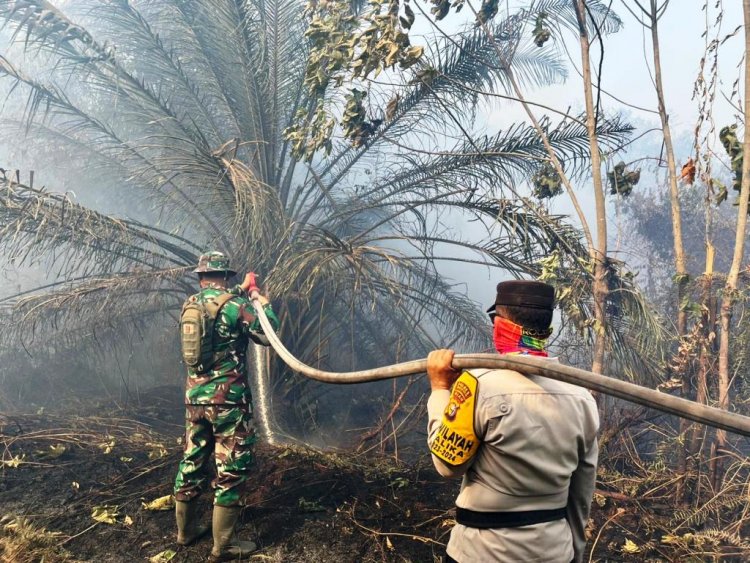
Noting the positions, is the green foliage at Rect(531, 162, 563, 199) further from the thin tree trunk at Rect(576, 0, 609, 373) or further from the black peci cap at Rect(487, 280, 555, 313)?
the black peci cap at Rect(487, 280, 555, 313)

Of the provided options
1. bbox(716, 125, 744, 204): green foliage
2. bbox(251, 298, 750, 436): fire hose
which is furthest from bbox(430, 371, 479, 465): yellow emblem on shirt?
bbox(716, 125, 744, 204): green foliage

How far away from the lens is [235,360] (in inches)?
130

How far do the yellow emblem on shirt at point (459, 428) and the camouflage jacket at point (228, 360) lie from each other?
1.88m

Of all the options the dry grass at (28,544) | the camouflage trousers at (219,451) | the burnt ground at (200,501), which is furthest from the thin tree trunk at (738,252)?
the dry grass at (28,544)

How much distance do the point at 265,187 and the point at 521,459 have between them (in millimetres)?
4385

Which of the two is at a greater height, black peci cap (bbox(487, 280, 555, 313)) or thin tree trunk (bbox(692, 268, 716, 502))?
black peci cap (bbox(487, 280, 555, 313))

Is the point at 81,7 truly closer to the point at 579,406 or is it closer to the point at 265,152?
the point at 265,152

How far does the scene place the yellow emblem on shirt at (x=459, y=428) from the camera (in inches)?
64.1

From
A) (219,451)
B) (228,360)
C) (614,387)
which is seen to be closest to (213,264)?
(228,360)

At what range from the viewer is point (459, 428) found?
1640 mm

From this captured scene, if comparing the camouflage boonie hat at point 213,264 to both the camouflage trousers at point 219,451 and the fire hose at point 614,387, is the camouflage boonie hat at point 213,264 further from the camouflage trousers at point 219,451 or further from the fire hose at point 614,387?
the fire hose at point 614,387

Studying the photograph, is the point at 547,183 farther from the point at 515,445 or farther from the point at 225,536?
the point at 225,536

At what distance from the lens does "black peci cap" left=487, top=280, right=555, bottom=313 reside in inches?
67.5

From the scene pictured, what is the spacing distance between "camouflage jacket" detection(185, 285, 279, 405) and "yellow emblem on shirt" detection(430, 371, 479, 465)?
1.88 metres
